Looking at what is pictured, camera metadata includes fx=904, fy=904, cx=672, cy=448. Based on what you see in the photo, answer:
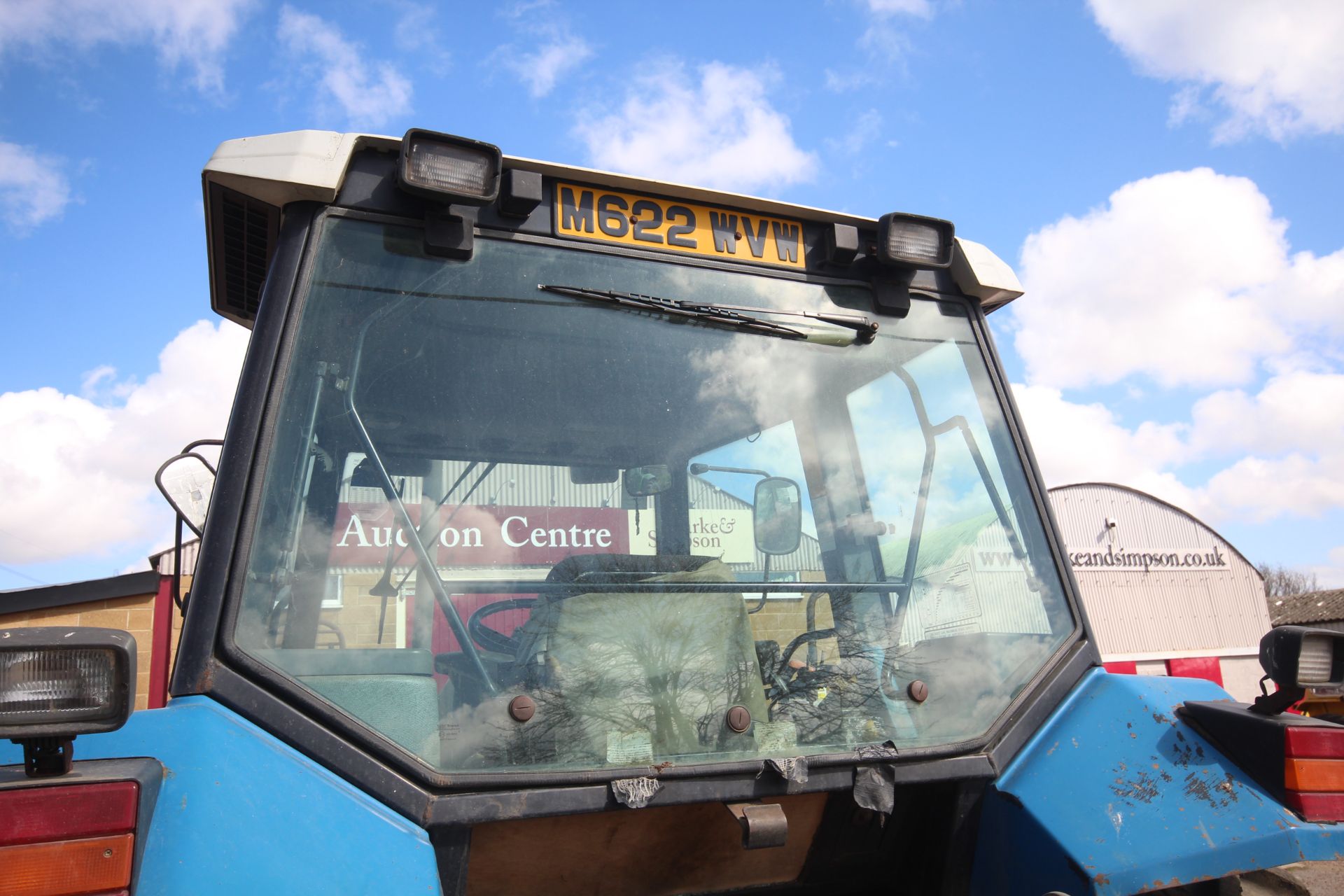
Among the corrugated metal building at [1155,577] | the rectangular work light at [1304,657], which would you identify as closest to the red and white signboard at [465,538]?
the rectangular work light at [1304,657]

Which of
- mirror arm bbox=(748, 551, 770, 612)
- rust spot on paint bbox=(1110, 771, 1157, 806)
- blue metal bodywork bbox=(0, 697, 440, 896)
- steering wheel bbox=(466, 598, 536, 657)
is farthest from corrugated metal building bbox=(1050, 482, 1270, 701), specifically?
blue metal bodywork bbox=(0, 697, 440, 896)

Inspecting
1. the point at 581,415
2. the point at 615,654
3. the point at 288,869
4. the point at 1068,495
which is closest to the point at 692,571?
the point at 615,654

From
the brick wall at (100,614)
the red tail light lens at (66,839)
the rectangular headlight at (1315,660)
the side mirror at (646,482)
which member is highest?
the brick wall at (100,614)

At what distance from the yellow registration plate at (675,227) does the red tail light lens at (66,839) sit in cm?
144

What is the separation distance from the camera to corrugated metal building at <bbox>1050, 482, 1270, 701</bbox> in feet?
77.3

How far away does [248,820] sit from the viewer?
1.34 metres

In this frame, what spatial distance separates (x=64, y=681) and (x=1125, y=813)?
6.18ft

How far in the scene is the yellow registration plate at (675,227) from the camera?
218cm

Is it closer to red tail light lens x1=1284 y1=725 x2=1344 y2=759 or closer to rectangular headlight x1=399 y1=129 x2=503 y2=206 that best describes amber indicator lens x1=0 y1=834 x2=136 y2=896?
rectangular headlight x1=399 y1=129 x2=503 y2=206

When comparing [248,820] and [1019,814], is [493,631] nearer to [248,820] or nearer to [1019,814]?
[248,820]

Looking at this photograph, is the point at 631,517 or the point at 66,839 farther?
the point at 631,517

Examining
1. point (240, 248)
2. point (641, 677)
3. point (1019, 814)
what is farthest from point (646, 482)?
point (240, 248)

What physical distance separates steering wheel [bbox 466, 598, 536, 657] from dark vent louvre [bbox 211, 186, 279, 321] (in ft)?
3.23

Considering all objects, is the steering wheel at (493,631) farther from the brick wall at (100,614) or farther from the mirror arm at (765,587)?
the brick wall at (100,614)
